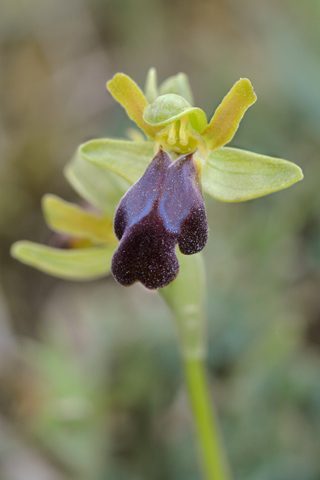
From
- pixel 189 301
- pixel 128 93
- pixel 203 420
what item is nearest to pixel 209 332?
Result: pixel 203 420

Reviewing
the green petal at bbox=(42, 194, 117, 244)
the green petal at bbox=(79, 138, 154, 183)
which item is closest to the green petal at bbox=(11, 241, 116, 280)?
the green petal at bbox=(42, 194, 117, 244)

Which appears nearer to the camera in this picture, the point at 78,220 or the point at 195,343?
the point at 195,343

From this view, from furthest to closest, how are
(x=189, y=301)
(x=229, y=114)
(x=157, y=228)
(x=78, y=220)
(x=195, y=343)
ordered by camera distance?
(x=78, y=220)
(x=195, y=343)
(x=189, y=301)
(x=229, y=114)
(x=157, y=228)

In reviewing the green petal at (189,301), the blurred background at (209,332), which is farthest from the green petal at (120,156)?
the blurred background at (209,332)

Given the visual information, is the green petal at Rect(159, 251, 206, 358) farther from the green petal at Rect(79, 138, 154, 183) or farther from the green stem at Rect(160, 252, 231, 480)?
the green petal at Rect(79, 138, 154, 183)

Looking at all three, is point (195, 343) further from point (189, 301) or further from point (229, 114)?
point (229, 114)

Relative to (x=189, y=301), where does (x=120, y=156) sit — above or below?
above

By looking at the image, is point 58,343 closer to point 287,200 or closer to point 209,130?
point 287,200
